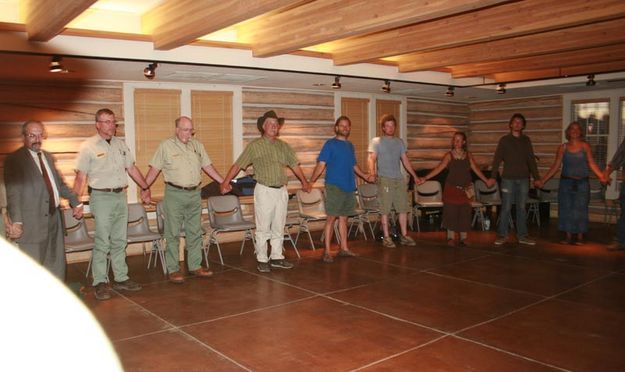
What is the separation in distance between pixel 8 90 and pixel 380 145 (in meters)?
5.39

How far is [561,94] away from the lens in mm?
11539

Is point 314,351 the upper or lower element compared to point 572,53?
lower

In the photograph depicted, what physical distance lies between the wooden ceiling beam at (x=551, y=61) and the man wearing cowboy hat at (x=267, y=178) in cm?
445

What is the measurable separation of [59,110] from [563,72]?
27.2 feet

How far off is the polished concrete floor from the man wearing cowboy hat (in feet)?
1.76

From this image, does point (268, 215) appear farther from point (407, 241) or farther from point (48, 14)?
point (48, 14)

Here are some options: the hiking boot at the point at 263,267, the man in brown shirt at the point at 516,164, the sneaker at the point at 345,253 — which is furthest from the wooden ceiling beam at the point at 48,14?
the man in brown shirt at the point at 516,164

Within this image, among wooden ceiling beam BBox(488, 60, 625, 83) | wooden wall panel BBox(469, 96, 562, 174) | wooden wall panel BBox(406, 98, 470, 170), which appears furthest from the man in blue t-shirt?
wooden wall panel BBox(469, 96, 562, 174)

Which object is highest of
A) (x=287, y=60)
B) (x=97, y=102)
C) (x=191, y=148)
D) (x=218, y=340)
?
(x=287, y=60)

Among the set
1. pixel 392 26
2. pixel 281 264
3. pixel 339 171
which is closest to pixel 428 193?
pixel 339 171

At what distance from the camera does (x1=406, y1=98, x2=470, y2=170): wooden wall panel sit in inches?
473

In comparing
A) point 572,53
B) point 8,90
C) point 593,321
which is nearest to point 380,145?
point 572,53

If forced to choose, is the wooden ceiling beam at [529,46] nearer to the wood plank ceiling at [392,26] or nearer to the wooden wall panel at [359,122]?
the wood plank ceiling at [392,26]

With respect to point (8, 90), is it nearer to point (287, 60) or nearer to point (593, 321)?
point (287, 60)
